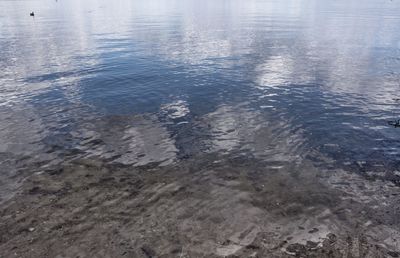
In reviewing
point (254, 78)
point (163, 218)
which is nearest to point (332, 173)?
point (163, 218)

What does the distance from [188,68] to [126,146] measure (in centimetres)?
2169

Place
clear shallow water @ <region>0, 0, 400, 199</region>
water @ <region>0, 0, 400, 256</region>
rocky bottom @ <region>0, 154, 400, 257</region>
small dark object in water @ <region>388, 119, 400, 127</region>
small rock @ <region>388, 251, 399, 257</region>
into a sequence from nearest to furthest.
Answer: small rock @ <region>388, 251, 399, 257</region> < rocky bottom @ <region>0, 154, 400, 257</region> < water @ <region>0, 0, 400, 256</region> < clear shallow water @ <region>0, 0, 400, 199</region> < small dark object in water @ <region>388, 119, 400, 127</region>

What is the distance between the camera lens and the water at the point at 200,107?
20172mm

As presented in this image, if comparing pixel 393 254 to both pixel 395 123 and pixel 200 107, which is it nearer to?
pixel 395 123

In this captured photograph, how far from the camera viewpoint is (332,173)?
1831 cm

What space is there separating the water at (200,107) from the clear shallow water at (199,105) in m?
0.12

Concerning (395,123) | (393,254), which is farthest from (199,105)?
(393,254)

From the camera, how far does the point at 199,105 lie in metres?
28.4

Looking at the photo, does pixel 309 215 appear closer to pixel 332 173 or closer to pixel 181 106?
pixel 332 173

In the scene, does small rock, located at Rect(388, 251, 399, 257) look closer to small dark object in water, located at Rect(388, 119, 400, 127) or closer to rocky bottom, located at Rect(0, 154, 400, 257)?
rocky bottom, located at Rect(0, 154, 400, 257)

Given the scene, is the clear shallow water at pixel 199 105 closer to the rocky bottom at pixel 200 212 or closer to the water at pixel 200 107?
the water at pixel 200 107

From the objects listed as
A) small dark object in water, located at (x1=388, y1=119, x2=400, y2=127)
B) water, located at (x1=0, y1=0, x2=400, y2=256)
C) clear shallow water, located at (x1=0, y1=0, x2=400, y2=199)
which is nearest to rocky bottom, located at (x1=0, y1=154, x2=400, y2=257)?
water, located at (x1=0, y1=0, x2=400, y2=256)

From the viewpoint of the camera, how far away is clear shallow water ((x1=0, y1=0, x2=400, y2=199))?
20562 mm

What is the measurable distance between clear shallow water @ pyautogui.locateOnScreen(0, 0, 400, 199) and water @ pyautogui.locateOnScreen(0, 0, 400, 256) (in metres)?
0.12
